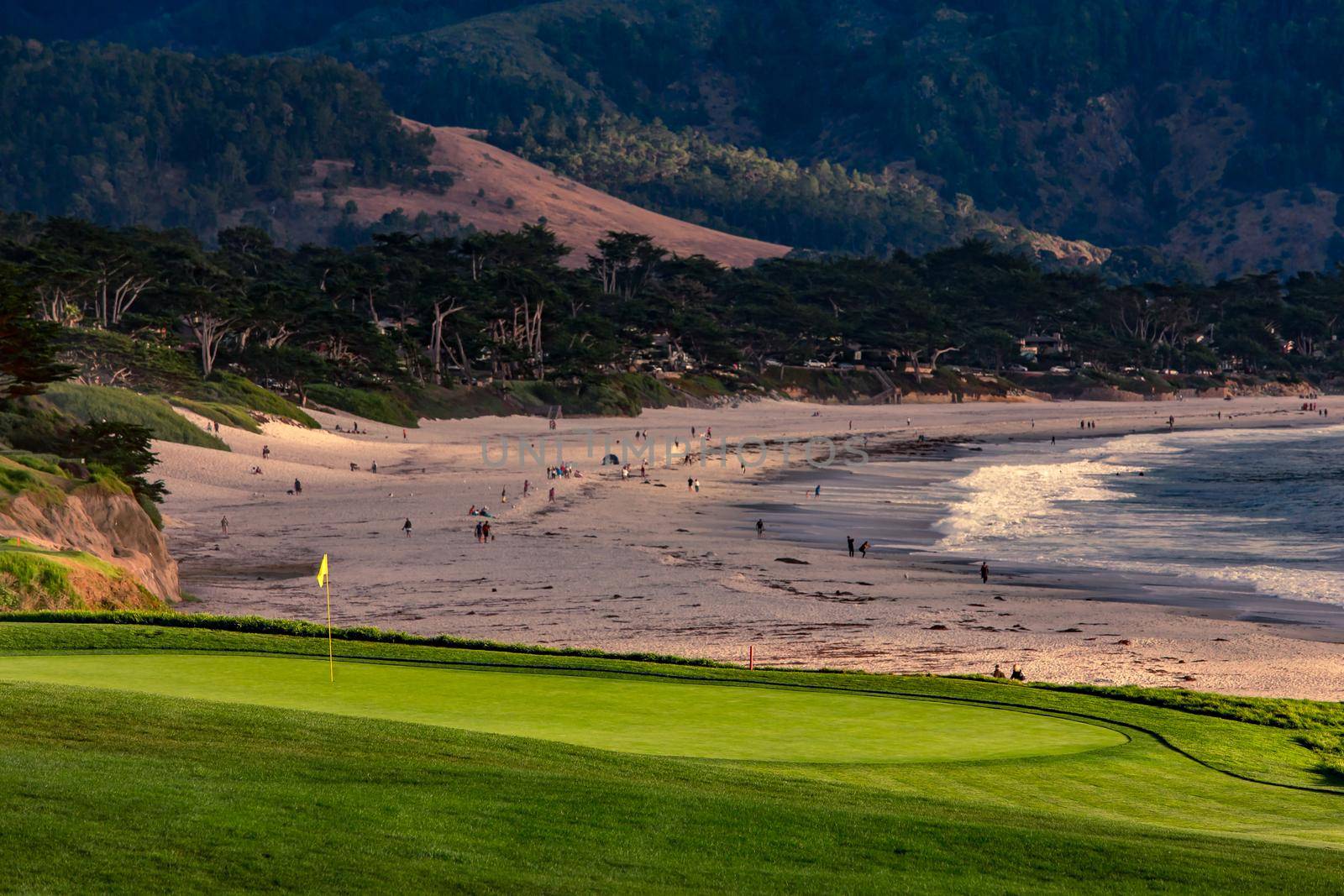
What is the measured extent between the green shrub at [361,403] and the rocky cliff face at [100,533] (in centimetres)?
6256

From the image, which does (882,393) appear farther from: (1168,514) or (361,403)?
(1168,514)

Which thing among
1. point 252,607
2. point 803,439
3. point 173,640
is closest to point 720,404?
point 803,439

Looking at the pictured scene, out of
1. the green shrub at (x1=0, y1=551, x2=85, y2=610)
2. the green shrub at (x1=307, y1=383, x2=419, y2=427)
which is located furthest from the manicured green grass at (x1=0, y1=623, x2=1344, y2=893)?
the green shrub at (x1=307, y1=383, x2=419, y2=427)

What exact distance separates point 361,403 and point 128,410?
1319 inches

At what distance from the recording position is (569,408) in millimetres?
115625

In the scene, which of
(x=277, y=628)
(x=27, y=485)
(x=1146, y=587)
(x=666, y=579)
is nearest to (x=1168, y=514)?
(x=1146, y=587)

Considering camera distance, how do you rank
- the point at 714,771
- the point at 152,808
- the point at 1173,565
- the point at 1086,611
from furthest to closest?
1. the point at 1173,565
2. the point at 1086,611
3. the point at 714,771
4. the point at 152,808

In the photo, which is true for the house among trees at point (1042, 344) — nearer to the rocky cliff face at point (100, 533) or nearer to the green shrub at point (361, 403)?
the green shrub at point (361, 403)

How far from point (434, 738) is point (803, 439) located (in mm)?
89318

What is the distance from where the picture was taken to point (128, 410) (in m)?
64.3

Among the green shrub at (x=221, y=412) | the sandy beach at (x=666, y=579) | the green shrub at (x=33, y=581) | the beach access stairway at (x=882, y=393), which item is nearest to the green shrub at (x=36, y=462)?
the sandy beach at (x=666, y=579)

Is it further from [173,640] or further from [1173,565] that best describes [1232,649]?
[173,640]

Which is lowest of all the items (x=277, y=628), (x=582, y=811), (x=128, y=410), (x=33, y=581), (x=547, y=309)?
(x=582, y=811)

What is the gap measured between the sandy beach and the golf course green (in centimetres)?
953
